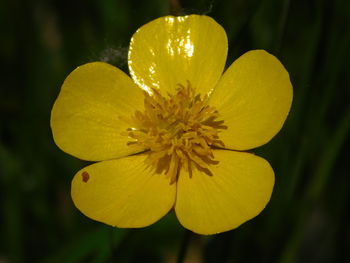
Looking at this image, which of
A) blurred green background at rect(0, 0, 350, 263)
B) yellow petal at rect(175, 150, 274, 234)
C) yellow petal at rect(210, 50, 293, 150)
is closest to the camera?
yellow petal at rect(175, 150, 274, 234)

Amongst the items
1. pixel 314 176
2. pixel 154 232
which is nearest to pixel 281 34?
pixel 314 176

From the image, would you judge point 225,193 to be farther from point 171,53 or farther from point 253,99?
point 171,53

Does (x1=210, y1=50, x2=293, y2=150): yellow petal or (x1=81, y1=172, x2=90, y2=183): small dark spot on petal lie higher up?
(x1=210, y1=50, x2=293, y2=150): yellow petal

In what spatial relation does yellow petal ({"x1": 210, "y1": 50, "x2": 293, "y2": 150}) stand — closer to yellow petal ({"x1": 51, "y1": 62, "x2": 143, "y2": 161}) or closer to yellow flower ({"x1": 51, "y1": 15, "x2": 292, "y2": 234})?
yellow flower ({"x1": 51, "y1": 15, "x2": 292, "y2": 234})

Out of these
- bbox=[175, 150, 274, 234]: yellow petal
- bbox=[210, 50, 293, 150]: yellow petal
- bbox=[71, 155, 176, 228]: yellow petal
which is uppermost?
bbox=[210, 50, 293, 150]: yellow petal

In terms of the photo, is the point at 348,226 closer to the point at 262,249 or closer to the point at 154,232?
the point at 262,249

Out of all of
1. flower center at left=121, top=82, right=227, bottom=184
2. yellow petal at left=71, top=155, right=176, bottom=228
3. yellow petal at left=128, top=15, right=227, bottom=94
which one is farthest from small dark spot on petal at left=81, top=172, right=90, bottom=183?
yellow petal at left=128, top=15, right=227, bottom=94

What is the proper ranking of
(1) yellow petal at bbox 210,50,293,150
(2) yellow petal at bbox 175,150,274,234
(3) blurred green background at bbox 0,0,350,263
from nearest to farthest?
(2) yellow petal at bbox 175,150,274,234, (1) yellow petal at bbox 210,50,293,150, (3) blurred green background at bbox 0,0,350,263

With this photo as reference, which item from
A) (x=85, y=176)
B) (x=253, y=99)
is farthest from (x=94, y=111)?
(x=253, y=99)
